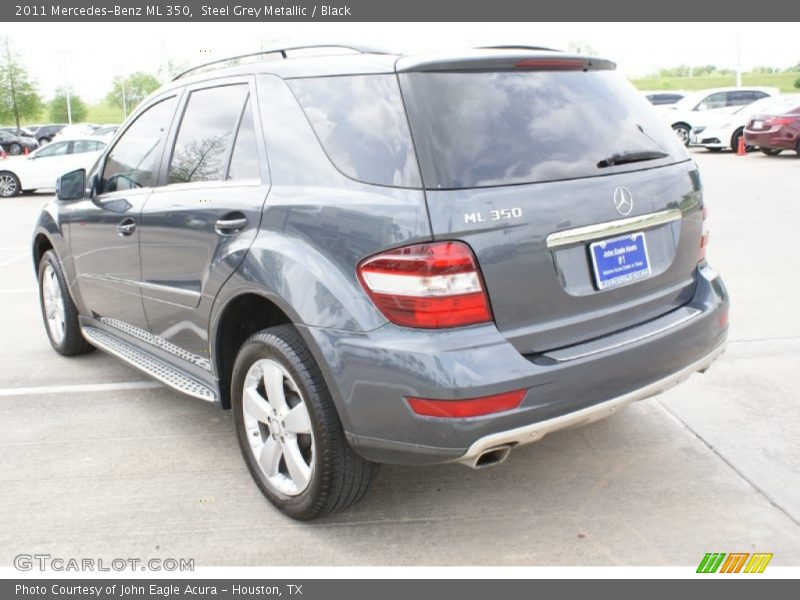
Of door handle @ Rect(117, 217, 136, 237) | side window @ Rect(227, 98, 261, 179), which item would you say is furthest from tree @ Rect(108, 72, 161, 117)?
side window @ Rect(227, 98, 261, 179)

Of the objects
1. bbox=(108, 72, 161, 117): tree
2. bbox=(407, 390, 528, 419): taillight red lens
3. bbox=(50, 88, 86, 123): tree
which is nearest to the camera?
bbox=(407, 390, 528, 419): taillight red lens

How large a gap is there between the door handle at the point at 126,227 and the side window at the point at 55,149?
17321 mm

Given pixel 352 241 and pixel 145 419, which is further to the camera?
pixel 145 419

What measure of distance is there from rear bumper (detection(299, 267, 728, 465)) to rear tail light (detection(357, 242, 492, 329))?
0.05 metres

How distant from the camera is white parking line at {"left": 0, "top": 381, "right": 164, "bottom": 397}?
5.02 meters

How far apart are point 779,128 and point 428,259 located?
760 inches

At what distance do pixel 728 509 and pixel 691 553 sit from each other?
1.28 ft

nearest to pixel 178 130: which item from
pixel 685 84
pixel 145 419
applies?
pixel 145 419

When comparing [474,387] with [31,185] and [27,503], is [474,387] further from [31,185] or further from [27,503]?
[31,185]

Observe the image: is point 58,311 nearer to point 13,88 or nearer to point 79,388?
point 79,388

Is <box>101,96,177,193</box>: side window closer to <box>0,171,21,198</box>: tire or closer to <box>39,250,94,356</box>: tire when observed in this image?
<box>39,250,94,356</box>: tire

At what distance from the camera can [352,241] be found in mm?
2828

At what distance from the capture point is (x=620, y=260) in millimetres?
3035

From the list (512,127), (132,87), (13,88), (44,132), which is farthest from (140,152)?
(132,87)
